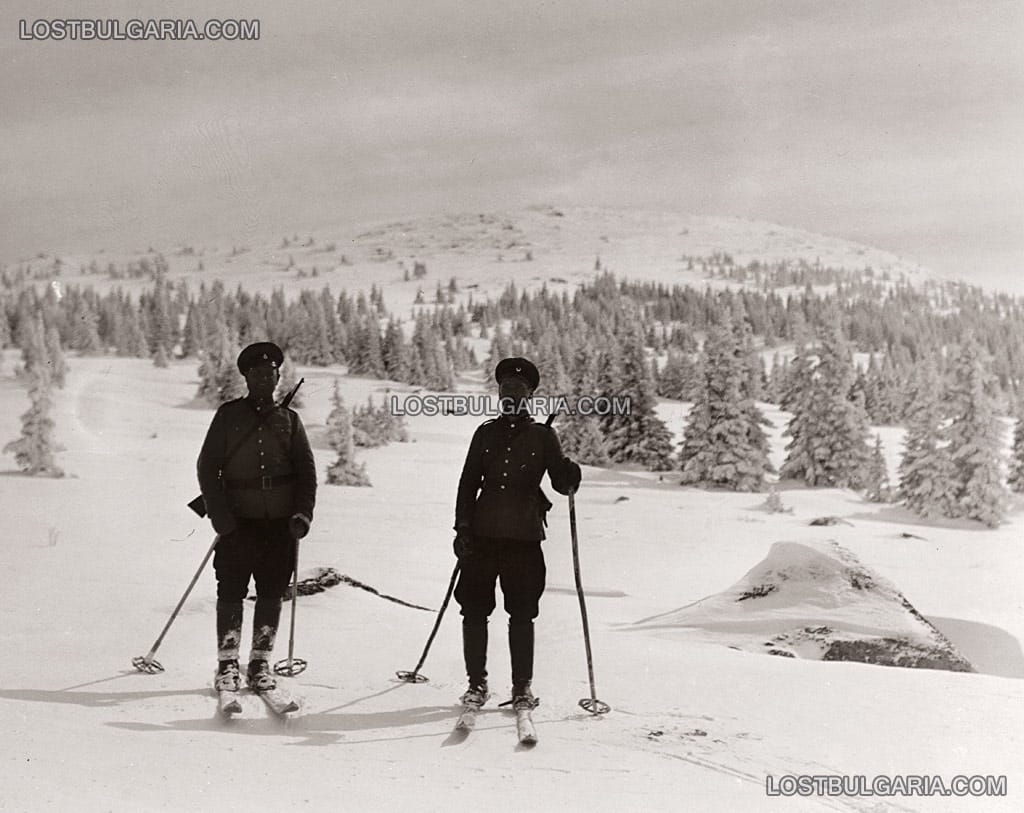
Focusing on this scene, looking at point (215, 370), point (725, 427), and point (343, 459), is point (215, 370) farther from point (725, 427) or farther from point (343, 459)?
point (725, 427)

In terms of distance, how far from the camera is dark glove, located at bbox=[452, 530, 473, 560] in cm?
541

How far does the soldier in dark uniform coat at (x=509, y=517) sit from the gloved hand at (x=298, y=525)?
1.03 m

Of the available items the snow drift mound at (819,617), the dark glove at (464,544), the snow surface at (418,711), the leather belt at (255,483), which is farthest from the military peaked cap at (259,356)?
the snow drift mound at (819,617)

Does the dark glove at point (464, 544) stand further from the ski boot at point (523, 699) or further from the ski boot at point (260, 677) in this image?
the ski boot at point (260, 677)

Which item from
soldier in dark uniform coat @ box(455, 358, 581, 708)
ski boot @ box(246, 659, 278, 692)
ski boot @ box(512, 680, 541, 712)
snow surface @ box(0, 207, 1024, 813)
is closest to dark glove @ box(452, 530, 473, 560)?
soldier in dark uniform coat @ box(455, 358, 581, 708)

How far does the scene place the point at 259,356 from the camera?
5551mm

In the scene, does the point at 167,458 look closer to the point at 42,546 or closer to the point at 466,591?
the point at 42,546

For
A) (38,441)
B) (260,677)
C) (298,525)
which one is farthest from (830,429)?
(260,677)

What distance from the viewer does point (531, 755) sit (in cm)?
450

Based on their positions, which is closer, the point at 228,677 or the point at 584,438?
the point at 228,677

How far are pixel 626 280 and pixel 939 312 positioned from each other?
60.6 m

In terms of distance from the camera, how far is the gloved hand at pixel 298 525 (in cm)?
548

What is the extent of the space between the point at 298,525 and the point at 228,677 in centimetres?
104

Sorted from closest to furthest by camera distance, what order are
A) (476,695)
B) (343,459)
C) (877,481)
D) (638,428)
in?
(476,695) < (343,459) < (877,481) < (638,428)
